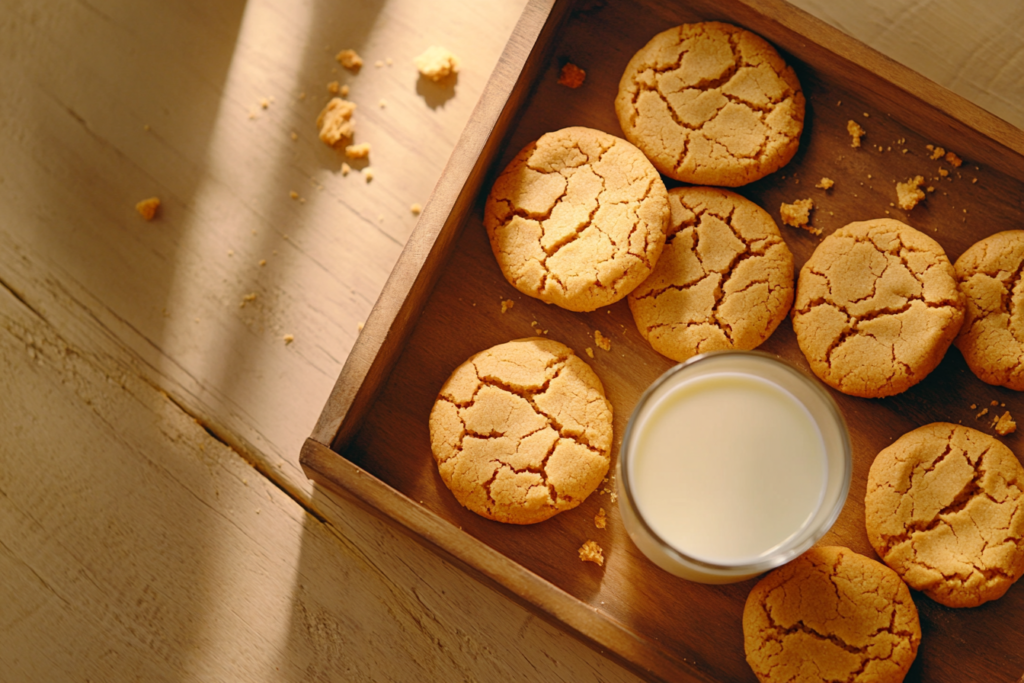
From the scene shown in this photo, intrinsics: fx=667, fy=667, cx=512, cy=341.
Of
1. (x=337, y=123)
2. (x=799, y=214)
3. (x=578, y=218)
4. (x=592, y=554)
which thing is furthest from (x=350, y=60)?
(x=592, y=554)

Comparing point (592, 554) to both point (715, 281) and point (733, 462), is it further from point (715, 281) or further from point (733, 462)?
point (715, 281)

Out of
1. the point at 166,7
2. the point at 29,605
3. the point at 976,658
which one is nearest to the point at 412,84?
the point at 166,7

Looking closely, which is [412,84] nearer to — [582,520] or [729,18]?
[729,18]

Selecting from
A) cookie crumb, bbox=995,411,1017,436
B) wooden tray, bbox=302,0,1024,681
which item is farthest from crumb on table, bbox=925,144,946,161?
cookie crumb, bbox=995,411,1017,436

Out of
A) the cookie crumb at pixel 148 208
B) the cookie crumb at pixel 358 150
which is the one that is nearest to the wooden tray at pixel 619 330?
the cookie crumb at pixel 358 150

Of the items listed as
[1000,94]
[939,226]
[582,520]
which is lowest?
[582,520]

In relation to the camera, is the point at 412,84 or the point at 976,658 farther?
the point at 412,84

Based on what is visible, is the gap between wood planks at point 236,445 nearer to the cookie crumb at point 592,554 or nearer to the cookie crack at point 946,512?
the cookie crumb at point 592,554
